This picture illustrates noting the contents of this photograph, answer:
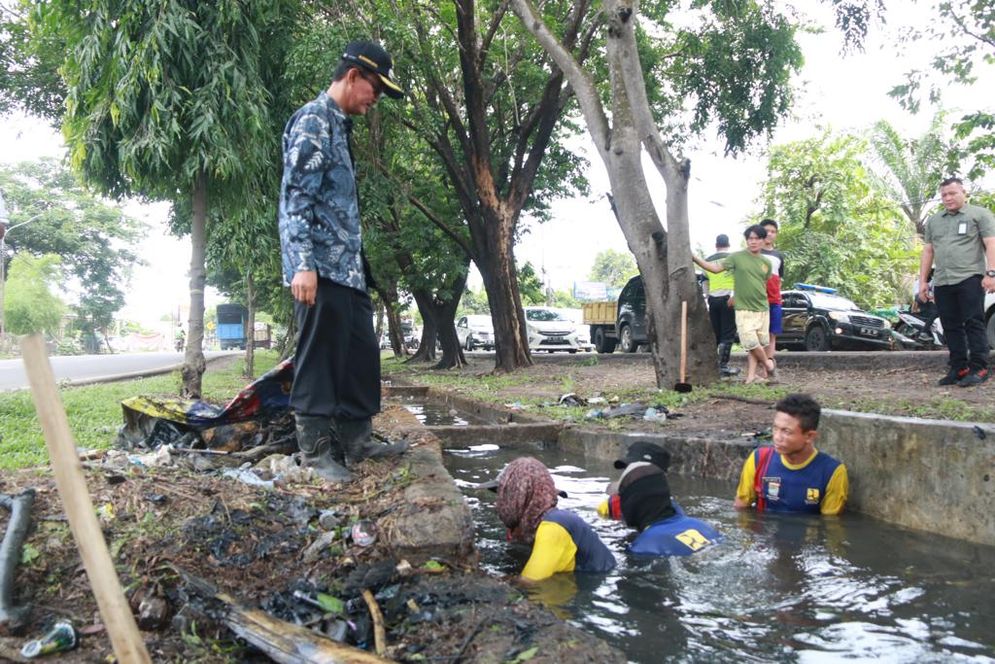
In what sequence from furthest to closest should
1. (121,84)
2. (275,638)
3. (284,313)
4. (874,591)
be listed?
(284,313) < (121,84) < (874,591) < (275,638)

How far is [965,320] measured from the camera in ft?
23.6

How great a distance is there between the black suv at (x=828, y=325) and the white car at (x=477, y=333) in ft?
58.3

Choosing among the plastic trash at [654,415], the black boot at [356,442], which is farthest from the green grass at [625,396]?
the black boot at [356,442]

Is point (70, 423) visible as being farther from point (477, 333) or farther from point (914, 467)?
point (477, 333)

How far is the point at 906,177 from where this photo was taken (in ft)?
94.6

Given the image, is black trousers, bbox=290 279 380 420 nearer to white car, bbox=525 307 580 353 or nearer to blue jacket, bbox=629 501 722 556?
blue jacket, bbox=629 501 722 556

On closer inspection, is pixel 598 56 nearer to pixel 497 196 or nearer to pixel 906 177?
pixel 497 196

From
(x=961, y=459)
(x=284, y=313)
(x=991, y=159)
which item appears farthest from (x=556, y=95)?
(x=284, y=313)

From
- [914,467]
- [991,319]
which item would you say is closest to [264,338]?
[991,319]

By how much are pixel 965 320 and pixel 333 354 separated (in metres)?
6.16

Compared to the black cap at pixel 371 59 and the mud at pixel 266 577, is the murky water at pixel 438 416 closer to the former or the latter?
the black cap at pixel 371 59

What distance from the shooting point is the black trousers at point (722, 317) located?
36.8ft

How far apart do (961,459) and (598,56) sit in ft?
42.8

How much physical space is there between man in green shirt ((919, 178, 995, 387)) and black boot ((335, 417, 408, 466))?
5.49 metres
